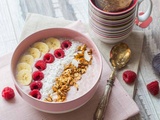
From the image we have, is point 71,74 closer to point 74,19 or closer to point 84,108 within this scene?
point 84,108

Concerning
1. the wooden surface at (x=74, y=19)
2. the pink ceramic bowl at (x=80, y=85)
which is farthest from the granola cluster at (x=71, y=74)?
the wooden surface at (x=74, y=19)

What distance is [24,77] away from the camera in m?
0.86

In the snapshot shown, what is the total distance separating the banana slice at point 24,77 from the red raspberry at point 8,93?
0.04 m

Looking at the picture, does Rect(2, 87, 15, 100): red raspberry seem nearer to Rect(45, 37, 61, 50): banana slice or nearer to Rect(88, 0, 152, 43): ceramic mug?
Rect(45, 37, 61, 50): banana slice

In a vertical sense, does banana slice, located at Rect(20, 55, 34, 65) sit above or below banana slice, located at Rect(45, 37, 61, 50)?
below

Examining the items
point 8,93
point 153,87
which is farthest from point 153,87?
point 8,93

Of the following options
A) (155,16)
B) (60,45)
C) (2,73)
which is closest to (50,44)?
(60,45)

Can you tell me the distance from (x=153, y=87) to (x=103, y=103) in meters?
0.14

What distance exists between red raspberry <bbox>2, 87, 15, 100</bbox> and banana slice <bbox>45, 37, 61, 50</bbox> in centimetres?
15

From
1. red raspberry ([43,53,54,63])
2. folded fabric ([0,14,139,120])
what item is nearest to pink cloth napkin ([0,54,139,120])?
folded fabric ([0,14,139,120])

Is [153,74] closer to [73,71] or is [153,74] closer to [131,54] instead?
[131,54]

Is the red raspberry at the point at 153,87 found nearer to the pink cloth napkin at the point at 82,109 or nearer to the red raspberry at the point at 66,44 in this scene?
the pink cloth napkin at the point at 82,109

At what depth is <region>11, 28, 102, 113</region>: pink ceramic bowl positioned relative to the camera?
2.64 ft

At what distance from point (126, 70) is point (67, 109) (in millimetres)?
218
